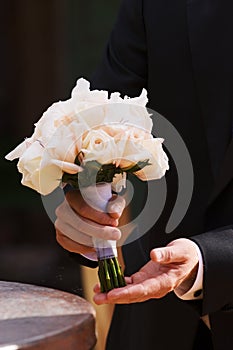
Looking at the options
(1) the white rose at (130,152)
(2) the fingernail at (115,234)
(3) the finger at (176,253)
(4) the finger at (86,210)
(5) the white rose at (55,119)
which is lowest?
(3) the finger at (176,253)

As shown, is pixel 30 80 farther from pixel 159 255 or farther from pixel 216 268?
pixel 159 255

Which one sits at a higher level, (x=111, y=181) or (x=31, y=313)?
(x=111, y=181)

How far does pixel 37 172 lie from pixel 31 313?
0.27 metres

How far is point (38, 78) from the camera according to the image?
5.73 metres

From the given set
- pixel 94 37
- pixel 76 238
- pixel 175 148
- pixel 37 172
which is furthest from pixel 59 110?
pixel 94 37

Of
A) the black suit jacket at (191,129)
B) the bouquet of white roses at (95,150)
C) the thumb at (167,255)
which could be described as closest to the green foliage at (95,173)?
the bouquet of white roses at (95,150)

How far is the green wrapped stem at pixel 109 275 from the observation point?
77.1 inches

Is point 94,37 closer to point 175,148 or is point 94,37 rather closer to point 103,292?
point 175,148

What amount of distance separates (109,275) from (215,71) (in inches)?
23.6

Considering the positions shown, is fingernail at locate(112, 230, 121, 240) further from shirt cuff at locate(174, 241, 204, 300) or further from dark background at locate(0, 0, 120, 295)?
dark background at locate(0, 0, 120, 295)

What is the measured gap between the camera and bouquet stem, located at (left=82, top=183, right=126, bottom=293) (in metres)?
1.95

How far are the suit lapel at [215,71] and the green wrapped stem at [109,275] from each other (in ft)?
1.18

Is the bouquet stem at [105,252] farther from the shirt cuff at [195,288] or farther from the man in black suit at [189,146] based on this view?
the shirt cuff at [195,288]

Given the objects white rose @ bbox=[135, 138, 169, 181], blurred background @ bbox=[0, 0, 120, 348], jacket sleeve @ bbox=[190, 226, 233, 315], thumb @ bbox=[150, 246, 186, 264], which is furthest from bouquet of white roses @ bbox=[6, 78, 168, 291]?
blurred background @ bbox=[0, 0, 120, 348]
